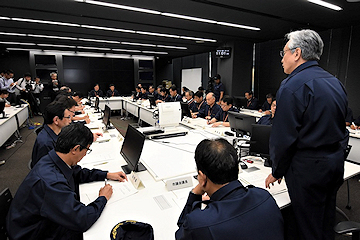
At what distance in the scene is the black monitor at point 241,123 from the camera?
9.46 ft

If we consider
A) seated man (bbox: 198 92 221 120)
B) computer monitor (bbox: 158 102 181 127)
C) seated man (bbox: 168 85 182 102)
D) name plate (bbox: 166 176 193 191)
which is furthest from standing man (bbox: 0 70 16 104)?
name plate (bbox: 166 176 193 191)

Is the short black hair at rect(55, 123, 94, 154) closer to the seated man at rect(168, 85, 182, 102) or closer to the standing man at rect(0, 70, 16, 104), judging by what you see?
the seated man at rect(168, 85, 182, 102)

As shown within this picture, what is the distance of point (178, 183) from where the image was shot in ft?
5.37

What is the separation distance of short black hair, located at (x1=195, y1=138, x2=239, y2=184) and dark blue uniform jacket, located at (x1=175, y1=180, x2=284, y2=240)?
0.05 metres

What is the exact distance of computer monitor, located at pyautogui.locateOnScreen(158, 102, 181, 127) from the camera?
10.0ft

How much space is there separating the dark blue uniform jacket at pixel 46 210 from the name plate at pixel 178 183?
0.54 meters

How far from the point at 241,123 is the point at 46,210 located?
8.20ft

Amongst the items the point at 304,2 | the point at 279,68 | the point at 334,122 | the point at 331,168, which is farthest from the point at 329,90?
the point at 279,68

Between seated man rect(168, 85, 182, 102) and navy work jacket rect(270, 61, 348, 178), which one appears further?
seated man rect(168, 85, 182, 102)

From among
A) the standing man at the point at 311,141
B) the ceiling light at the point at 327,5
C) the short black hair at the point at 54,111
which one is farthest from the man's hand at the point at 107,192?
the ceiling light at the point at 327,5

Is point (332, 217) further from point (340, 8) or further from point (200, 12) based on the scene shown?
point (340, 8)

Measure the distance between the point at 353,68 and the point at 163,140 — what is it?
19.5ft

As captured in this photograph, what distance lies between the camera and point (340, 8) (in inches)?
167

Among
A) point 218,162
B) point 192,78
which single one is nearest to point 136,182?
point 218,162
